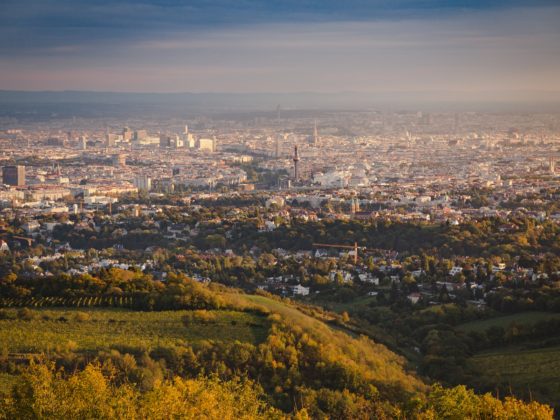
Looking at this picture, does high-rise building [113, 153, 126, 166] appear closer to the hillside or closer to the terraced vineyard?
the terraced vineyard

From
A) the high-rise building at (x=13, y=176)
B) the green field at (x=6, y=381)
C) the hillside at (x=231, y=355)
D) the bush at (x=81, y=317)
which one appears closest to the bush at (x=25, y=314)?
the hillside at (x=231, y=355)

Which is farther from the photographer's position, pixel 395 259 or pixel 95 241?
pixel 95 241

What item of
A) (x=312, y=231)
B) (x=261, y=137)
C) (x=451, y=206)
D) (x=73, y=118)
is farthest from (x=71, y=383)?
(x=73, y=118)

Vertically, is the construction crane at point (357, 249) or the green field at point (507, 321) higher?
the green field at point (507, 321)

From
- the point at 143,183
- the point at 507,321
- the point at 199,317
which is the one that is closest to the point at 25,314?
the point at 199,317

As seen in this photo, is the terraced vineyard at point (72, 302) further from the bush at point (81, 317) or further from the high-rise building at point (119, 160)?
the high-rise building at point (119, 160)

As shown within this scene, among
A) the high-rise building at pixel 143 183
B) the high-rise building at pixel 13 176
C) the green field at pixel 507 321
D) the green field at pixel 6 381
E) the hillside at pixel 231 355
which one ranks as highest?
the green field at pixel 6 381

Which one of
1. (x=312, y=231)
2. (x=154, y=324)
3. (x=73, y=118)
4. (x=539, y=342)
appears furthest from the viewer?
(x=73, y=118)

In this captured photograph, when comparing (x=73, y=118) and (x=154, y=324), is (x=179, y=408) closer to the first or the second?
(x=154, y=324)
